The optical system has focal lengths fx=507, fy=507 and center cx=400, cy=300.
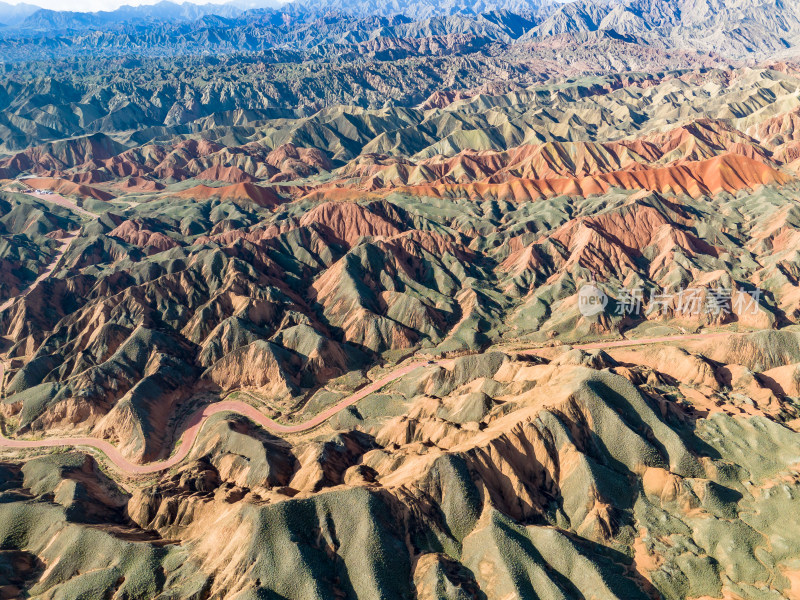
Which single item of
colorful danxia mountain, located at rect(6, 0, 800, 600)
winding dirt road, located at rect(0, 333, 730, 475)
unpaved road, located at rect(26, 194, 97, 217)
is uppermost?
unpaved road, located at rect(26, 194, 97, 217)

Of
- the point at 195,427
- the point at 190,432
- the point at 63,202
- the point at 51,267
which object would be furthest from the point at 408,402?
the point at 63,202

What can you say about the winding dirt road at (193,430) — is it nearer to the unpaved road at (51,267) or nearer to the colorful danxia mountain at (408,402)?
the colorful danxia mountain at (408,402)

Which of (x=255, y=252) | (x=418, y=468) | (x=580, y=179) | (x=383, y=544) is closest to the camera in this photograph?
(x=383, y=544)

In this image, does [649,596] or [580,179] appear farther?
[580,179]

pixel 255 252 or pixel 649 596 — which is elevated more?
pixel 255 252

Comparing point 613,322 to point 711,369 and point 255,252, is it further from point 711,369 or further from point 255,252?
point 255,252

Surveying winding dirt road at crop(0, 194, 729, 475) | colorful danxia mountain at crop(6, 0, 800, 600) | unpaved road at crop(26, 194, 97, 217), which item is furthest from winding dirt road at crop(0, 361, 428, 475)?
unpaved road at crop(26, 194, 97, 217)

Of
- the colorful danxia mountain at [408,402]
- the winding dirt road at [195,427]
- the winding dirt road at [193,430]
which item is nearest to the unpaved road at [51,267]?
the colorful danxia mountain at [408,402]

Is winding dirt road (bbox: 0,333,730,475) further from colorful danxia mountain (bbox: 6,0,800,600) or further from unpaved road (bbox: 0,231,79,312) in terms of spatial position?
unpaved road (bbox: 0,231,79,312)

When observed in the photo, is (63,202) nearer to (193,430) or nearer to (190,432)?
(193,430)

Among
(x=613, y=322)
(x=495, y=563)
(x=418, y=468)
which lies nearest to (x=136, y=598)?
(x=418, y=468)

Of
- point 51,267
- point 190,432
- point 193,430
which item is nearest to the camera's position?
point 190,432
